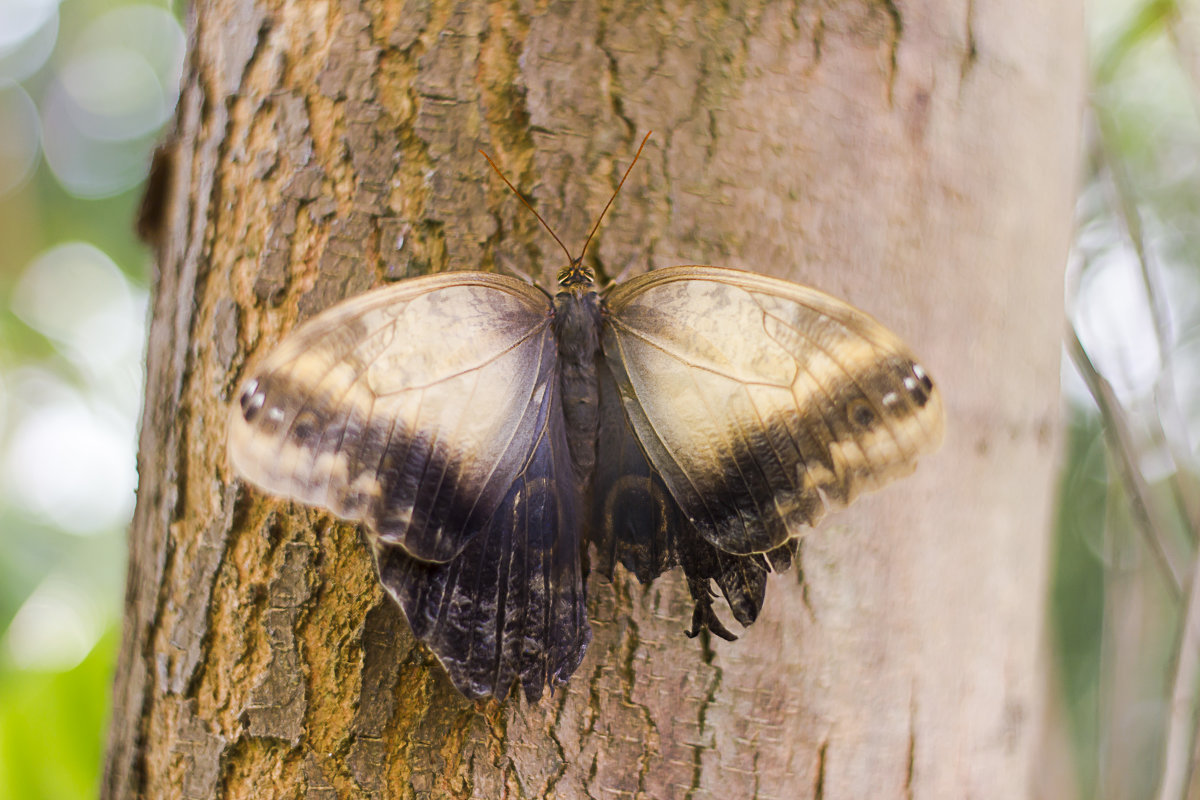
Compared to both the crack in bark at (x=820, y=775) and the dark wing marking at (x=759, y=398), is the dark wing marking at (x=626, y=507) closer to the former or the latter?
the dark wing marking at (x=759, y=398)

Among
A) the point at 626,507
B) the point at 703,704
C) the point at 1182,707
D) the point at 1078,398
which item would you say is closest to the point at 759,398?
the point at 626,507

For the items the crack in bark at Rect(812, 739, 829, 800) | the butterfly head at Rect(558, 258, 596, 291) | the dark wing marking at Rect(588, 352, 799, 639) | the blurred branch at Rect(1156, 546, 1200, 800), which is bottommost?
the crack in bark at Rect(812, 739, 829, 800)

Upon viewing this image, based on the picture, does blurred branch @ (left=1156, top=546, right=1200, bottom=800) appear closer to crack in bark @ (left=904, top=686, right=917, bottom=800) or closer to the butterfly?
crack in bark @ (left=904, top=686, right=917, bottom=800)

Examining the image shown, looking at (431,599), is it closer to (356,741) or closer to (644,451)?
(356,741)

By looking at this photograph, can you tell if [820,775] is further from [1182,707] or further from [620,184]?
[620,184]

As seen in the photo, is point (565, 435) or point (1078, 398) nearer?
point (565, 435)

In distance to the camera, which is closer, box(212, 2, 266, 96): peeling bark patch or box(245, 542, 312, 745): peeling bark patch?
box(245, 542, 312, 745): peeling bark patch

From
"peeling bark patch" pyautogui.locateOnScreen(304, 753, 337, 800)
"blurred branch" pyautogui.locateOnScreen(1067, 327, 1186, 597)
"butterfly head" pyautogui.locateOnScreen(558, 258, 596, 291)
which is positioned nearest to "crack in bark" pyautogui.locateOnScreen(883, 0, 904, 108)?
"butterfly head" pyautogui.locateOnScreen(558, 258, 596, 291)
